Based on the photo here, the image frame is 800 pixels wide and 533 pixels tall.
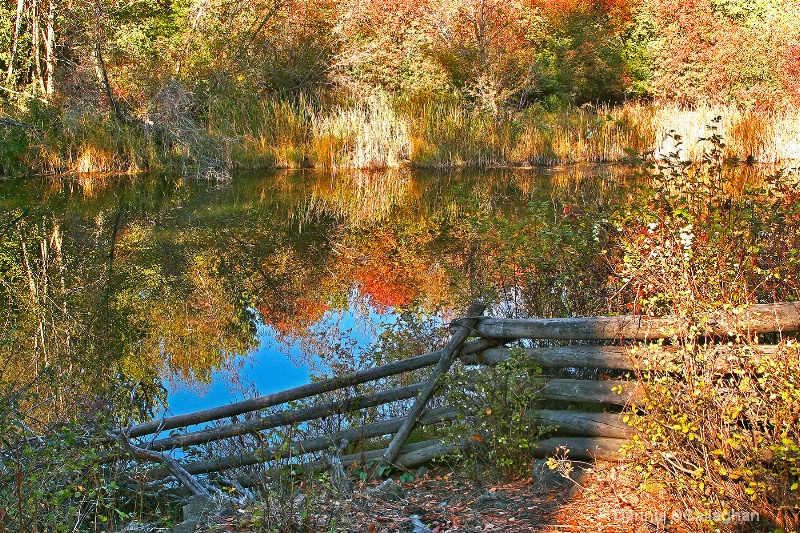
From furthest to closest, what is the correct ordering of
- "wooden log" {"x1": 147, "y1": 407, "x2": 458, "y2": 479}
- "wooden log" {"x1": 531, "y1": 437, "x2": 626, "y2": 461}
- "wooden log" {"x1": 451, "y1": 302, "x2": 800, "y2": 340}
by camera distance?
"wooden log" {"x1": 147, "y1": 407, "x2": 458, "y2": 479} → "wooden log" {"x1": 531, "y1": 437, "x2": 626, "y2": 461} → "wooden log" {"x1": 451, "y1": 302, "x2": 800, "y2": 340}

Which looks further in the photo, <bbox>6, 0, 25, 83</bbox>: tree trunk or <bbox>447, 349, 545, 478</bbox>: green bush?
<bbox>6, 0, 25, 83</bbox>: tree trunk

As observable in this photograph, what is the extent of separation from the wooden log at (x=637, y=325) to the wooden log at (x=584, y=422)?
40cm

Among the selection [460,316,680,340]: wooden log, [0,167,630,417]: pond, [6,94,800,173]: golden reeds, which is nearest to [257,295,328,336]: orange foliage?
[0,167,630,417]: pond

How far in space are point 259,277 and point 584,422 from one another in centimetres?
599

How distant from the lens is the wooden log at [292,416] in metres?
4.82

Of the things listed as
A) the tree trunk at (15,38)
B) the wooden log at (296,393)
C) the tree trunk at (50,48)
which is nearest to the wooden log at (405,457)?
the wooden log at (296,393)

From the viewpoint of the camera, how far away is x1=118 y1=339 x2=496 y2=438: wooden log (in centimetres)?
487

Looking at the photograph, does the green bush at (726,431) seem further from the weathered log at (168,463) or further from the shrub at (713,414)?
the weathered log at (168,463)

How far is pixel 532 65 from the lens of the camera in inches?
1018

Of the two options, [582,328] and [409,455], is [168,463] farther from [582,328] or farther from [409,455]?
[582,328]

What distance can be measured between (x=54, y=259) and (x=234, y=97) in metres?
11.8

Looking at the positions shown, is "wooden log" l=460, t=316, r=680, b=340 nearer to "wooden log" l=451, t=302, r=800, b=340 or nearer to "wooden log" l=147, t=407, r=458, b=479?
"wooden log" l=451, t=302, r=800, b=340

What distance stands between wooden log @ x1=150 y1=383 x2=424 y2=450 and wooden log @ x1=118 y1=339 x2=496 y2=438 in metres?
0.09

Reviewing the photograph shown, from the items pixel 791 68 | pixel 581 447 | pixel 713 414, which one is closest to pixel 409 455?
pixel 581 447
